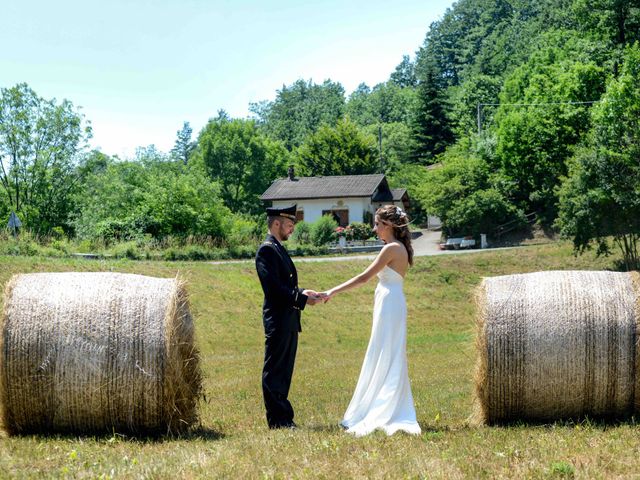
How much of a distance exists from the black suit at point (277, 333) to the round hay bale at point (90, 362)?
1.06 meters

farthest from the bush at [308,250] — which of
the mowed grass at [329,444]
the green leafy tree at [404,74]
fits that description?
the green leafy tree at [404,74]

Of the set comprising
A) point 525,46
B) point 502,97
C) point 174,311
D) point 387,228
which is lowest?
point 174,311

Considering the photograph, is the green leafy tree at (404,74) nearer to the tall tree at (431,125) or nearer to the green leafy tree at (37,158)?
the tall tree at (431,125)

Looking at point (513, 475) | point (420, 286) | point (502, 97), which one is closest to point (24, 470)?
point (513, 475)

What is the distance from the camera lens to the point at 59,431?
8562mm

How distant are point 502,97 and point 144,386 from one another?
74.5 meters

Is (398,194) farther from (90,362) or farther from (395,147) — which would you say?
(90,362)

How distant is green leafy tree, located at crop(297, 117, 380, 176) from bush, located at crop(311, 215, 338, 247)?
33239 mm

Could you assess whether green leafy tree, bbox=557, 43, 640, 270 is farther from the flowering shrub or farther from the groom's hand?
the groom's hand

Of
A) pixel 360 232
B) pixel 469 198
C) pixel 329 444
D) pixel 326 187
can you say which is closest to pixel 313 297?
pixel 329 444

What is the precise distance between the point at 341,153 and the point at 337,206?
20393 mm

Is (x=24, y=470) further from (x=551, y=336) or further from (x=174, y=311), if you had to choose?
(x=551, y=336)

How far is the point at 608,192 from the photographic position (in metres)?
40.8

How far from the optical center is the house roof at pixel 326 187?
2734 inches
